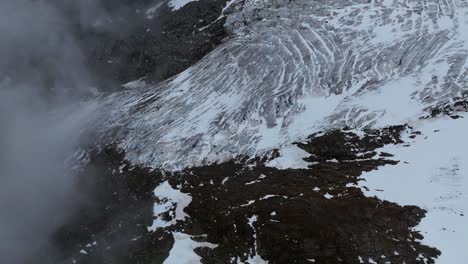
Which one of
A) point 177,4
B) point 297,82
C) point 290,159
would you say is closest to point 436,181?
point 290,159

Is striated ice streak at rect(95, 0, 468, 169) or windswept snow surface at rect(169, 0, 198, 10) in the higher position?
windswept snow surface at rect(169, 0, 198, 10)

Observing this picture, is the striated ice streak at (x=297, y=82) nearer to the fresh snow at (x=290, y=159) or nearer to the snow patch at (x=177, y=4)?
the fresh snow at (x=290, y=159)

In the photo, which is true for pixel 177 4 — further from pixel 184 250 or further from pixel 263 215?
pixel 184 250

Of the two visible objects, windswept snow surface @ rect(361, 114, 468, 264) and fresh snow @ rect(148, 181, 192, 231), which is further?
Answer: fresh snow @ rect(148, 181, 192, 231)

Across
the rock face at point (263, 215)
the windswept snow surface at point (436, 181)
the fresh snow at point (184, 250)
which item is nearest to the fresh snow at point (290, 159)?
the rock face at point (263, 215)

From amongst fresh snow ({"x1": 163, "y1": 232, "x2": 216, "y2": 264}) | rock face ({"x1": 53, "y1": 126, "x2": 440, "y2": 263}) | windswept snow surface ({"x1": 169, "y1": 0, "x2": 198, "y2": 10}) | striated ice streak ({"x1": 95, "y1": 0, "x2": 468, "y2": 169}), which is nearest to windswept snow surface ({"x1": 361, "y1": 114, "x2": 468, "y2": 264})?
rock face ({"x1": 53, "y1": 126, "x2": 440, "y2": 263})

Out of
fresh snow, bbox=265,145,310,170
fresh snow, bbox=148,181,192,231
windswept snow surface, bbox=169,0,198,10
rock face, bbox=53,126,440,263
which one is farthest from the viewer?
windswept snow surface, bbox=169,0,198,10

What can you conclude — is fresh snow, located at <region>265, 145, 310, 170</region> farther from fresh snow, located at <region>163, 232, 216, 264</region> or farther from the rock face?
fresh snow, located at <region>163, 232, 216, 264</region>
